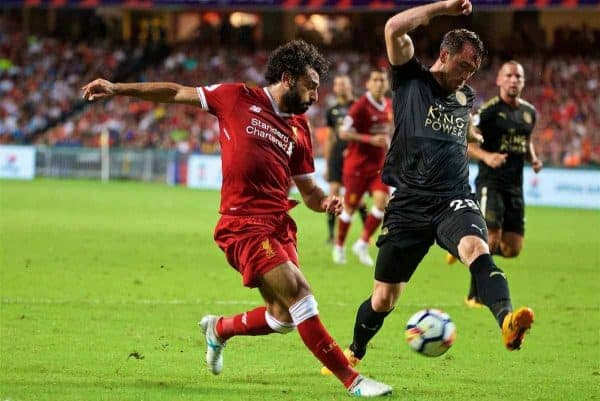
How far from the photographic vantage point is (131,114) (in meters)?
42.9

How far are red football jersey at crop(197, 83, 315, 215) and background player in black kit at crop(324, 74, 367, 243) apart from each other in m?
9.90

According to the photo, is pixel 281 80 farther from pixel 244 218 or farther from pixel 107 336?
pixel 107 336

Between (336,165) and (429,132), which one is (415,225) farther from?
(336,165)

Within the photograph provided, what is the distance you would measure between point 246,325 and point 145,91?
1732mm

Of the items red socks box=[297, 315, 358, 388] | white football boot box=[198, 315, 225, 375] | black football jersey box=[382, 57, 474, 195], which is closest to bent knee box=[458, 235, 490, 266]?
black football jersey box=[382, 57, 474, 195]

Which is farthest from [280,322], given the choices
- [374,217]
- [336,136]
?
[336,136]

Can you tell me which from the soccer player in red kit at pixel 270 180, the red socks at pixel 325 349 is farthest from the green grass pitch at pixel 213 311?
the soccer player in red kit at pixel 270 180

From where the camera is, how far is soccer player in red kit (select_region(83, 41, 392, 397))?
23.5 ft

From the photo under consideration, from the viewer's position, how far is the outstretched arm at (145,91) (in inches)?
278

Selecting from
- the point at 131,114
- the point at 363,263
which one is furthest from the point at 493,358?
the point at 131,114

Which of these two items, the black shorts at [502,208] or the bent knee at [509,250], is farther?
the bent knee at [509,250]

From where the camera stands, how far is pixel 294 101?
24.2ft

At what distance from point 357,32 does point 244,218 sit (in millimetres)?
37541

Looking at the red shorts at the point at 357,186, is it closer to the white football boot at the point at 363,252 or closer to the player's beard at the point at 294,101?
the white football boot at the point at 363,252
